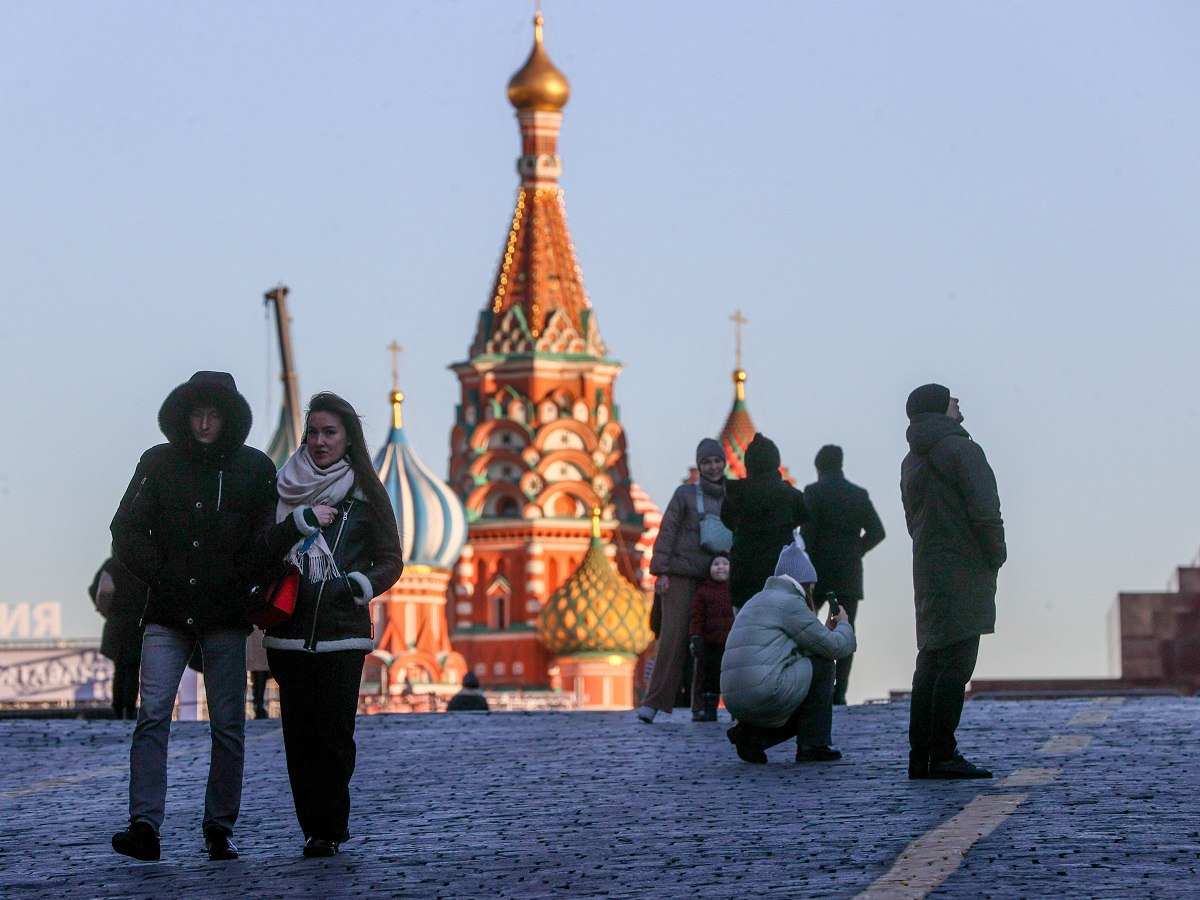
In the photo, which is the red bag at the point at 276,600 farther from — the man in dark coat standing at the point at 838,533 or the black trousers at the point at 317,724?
the man in dark coat standing at the point at 838,533

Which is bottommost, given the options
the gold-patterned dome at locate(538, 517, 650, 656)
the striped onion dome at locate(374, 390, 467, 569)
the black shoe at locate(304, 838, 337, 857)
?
the black shoe at locate(304, 838, 337, 857)

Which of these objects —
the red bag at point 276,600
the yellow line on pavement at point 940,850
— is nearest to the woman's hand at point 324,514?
the red bag at point 276,600

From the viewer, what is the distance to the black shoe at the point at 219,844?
10523 millimetres

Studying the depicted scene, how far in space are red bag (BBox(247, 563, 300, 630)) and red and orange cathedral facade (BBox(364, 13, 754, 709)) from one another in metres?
84.7

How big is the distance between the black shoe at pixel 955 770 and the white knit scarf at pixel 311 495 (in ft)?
9.47

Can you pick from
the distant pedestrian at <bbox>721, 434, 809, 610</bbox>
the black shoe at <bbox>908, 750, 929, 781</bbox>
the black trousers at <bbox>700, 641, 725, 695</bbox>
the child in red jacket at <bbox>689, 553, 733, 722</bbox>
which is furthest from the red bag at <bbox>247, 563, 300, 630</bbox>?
the black trousers at <bbox>700, 641, 725, 695</bbox>

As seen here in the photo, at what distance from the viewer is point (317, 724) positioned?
10.6m

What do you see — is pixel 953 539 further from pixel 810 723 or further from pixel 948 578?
pixel 810 723

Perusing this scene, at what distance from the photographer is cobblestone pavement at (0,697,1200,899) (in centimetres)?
952

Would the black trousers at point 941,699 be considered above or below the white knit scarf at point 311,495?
below

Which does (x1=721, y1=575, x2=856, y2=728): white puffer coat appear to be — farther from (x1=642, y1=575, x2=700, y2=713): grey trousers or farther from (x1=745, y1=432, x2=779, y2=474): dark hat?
(x1=642, y1=575, x2=700, y2=713): grey trousers

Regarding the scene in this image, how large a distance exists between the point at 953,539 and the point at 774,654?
1.23 m

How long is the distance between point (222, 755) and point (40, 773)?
448cm

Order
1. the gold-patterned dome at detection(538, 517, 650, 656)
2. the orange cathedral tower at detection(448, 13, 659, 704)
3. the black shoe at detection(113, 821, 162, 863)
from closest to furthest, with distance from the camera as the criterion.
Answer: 1. the black shoe at detection(113, 821, 162, 863)
2. the gold-patterned dome at detection(538, 517, 650, 656)
3. the orange cathedral tower at detection(448, 13, 659, 704)
